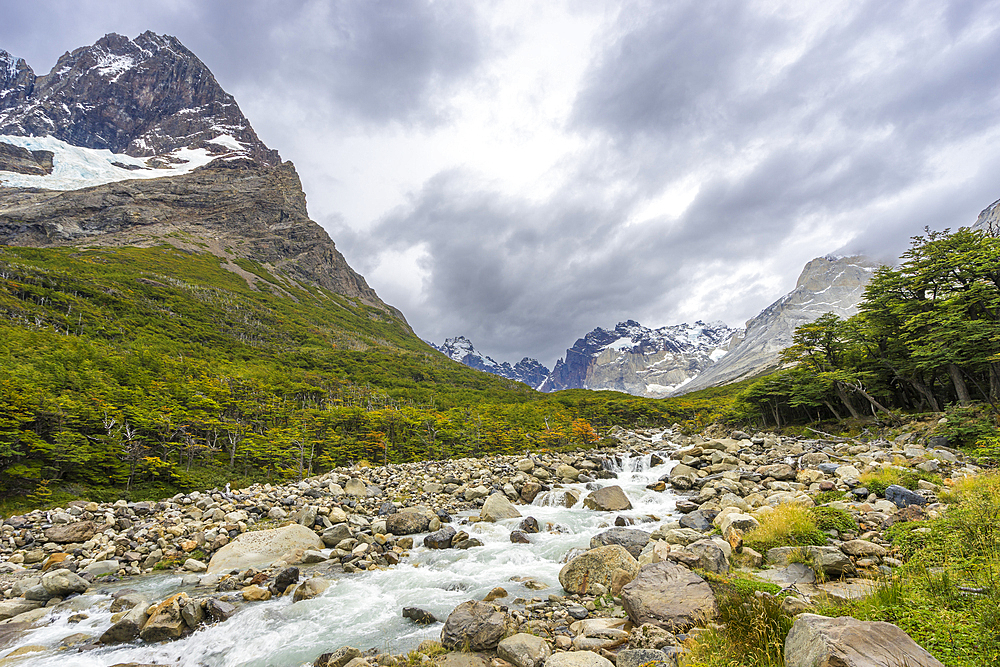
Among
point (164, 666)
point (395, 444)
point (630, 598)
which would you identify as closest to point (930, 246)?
point (630, 598)

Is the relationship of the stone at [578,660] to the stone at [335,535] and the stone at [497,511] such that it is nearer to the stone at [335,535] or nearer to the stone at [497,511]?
the stone at [335,535]

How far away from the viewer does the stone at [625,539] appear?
1310 centimetres

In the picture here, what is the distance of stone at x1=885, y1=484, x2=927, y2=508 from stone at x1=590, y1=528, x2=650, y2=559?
7663mm

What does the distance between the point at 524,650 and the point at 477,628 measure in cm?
127

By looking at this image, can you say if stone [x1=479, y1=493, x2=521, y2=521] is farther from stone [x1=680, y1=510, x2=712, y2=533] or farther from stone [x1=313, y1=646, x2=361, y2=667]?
stone [x1=313, y1=646, x2=361, y2=667]

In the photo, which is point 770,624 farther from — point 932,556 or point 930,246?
point 930,246

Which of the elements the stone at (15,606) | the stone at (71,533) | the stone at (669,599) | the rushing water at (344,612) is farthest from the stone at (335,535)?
the stone at (669,599)

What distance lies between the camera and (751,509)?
15.4m

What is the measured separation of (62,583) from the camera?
12.2 metres

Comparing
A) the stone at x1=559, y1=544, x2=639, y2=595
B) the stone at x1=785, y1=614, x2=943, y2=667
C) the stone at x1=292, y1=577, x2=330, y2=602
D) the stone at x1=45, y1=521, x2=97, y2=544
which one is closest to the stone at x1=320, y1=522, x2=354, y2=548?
the stone at x1=292, y1=577, x2=330, y2=602

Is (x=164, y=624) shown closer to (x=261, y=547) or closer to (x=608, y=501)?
(x=261, y=547)

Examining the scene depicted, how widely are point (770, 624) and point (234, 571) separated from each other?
1595 centimetres

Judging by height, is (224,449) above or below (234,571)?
above

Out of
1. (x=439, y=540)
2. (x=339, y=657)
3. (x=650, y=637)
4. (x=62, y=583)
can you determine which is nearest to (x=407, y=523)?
(x=439, y=540)
